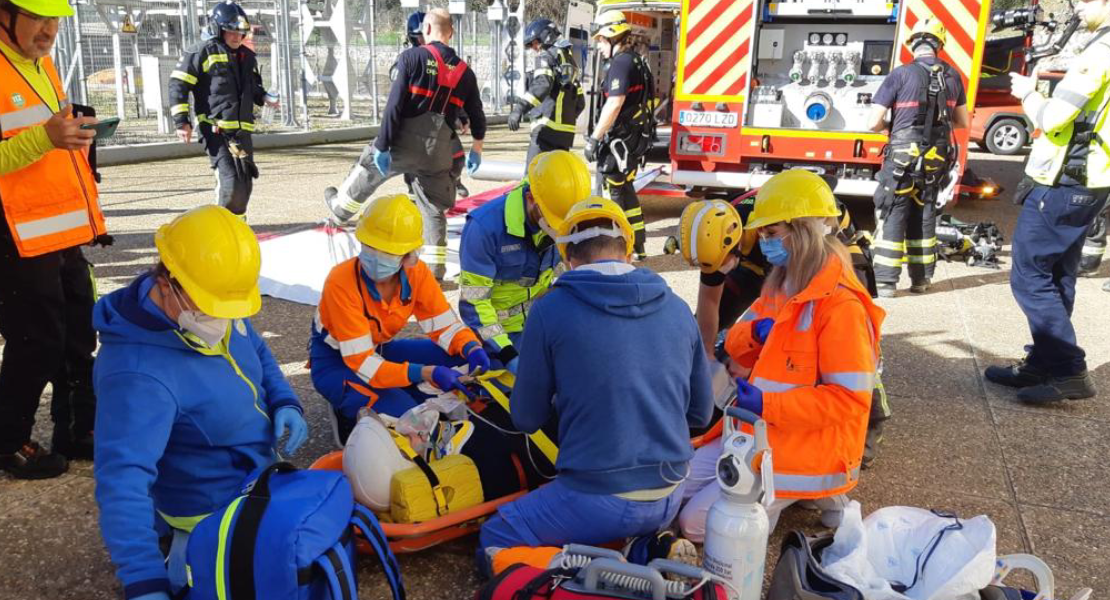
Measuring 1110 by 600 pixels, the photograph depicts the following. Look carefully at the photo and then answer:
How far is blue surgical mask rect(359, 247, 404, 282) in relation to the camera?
3191 mm

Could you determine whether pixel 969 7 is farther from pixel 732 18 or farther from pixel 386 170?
pixel 386 170

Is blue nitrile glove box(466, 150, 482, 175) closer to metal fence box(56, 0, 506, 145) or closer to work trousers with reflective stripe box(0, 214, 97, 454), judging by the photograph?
work trousers with reflective stripe box(0, 214, 97, 454)

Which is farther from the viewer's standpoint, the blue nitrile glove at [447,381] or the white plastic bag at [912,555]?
the blue nitrile glove at [447,381]

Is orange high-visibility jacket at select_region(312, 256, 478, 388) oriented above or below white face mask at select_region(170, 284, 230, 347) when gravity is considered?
below

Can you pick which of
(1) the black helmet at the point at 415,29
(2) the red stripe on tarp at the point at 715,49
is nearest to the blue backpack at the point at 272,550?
(1) the black helmet at the point at 415,29

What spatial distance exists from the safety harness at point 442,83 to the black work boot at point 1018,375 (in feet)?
12.6

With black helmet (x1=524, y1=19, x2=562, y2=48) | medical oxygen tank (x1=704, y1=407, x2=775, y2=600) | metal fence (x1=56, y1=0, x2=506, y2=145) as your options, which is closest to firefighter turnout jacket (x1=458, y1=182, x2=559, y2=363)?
medical oxygen tank (x1=704, y1=407, x2=775, y2=600)

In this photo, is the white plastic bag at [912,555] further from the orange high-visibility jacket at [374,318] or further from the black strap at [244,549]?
the orange high-visibility jacket at [374,318]

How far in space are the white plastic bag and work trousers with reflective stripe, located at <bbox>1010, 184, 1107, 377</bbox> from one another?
232cm

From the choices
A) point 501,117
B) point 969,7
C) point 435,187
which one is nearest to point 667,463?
point 435,187

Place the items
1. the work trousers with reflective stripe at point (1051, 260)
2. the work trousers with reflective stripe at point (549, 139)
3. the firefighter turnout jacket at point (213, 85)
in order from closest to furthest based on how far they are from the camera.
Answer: the work trousers with reflective stripe at point (1051, 260) → the firefighter turnout jacket at point (213, 85) → the work trousers with reflective stripe at point (549, 139)

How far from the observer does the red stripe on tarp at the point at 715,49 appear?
776 cm

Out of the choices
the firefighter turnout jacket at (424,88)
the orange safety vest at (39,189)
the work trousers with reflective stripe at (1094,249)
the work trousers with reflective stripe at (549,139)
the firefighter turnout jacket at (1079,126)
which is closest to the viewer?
the orange safety vest at (39,189)

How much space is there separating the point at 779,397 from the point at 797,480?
0.33 m
